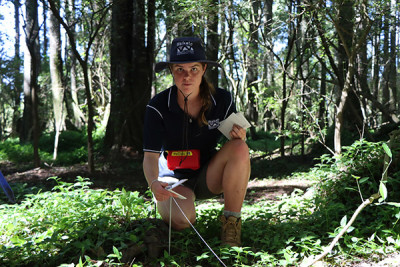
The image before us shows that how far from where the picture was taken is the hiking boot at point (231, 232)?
9.17 ft

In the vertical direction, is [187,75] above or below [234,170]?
above

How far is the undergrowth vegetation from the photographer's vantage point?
2.55 m

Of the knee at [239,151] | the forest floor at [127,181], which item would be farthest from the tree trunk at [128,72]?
the knee at [239,151]

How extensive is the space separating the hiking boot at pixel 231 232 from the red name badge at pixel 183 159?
549 mm

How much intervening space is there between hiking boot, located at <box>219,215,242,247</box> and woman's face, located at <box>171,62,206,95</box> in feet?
3.46

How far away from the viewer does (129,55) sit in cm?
934

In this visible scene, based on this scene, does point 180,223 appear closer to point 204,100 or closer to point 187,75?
point 204,100

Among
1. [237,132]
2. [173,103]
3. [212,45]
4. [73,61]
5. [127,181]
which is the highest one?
[73,61]

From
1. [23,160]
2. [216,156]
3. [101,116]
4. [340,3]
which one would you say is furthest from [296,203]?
[101,116]

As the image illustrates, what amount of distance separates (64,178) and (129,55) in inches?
144

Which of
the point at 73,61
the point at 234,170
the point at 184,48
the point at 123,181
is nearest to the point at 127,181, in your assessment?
the point at 123,181

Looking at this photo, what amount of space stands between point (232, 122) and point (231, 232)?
0.85 metres

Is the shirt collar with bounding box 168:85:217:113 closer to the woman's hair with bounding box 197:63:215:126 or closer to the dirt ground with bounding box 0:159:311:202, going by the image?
the woman's hair with bounding box 197:63:215:126

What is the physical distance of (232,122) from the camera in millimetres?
2953
